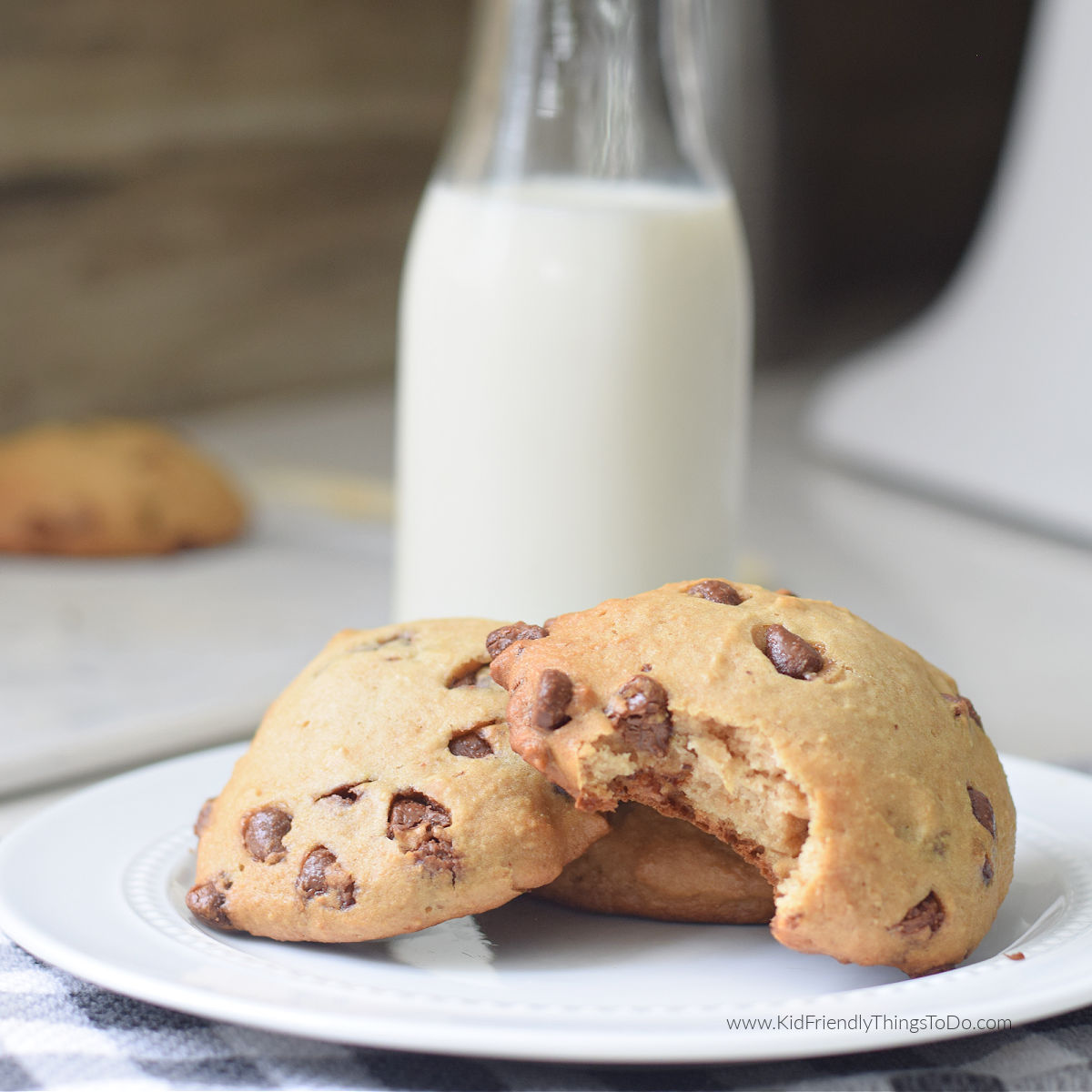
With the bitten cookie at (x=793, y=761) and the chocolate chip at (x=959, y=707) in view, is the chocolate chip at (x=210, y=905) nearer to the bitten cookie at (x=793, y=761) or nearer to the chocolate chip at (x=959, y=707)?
the bitten cookie at (x=793, y=761)

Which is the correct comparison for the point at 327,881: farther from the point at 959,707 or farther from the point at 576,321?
the point at 576,321

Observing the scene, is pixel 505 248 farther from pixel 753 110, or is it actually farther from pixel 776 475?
pixel 753 110

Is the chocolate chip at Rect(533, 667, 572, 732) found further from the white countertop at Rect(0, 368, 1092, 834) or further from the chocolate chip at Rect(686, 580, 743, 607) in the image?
the white countertop at Rect(0, 368, 1092, 834)

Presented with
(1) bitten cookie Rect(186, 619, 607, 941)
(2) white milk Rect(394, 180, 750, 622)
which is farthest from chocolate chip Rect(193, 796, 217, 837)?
(2) white milk Rect(394, 180, 750, 622)

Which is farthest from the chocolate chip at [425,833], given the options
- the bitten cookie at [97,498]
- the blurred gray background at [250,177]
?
the blurred gray background at [250,177]

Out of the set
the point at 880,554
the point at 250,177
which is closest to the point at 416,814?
the point at 880,554

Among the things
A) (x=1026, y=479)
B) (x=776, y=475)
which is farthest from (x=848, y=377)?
(x=1026, y=479)
